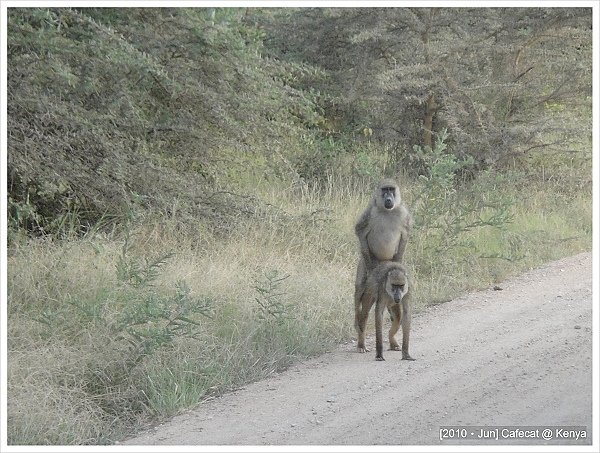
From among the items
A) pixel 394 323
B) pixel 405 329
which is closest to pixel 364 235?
pixel 394 323

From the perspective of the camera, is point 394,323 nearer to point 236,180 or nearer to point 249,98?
point 249,98

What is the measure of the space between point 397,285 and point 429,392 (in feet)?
3.30

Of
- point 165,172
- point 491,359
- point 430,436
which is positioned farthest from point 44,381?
point 165,172

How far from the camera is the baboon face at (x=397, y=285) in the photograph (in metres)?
6.16

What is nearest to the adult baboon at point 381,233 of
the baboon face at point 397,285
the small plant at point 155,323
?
the baboon face at point 397,285

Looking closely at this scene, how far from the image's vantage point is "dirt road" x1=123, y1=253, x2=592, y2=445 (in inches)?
190

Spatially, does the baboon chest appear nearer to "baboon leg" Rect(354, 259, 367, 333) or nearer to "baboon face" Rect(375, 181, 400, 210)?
"baboon face" Rect(375, 181, 400, 210)

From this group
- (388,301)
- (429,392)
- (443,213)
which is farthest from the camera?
(443,213)

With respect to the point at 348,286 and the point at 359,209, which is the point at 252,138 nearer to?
the point at 359,209

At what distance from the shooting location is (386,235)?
21.7 feet

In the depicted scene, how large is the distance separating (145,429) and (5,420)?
2.64 ft

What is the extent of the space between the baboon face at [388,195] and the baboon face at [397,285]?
0.54 meters

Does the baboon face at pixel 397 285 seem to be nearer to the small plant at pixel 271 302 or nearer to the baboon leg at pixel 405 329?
the baboon leg at pixel 405 329

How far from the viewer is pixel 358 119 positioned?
45.2ft
